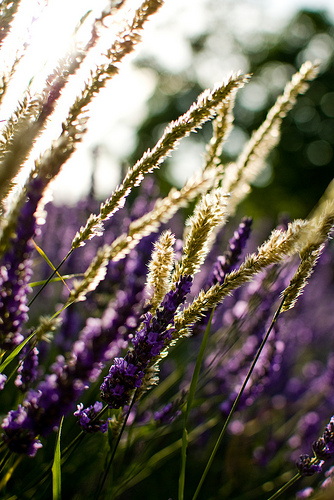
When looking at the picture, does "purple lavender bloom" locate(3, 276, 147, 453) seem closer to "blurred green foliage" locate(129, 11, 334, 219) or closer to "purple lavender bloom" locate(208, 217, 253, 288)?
"purple lavender bloom" locate(208, 217, 253, 288)

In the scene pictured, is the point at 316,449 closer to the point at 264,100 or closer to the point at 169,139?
the point at 169,139

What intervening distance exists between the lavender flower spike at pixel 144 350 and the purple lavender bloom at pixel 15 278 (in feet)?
0.72

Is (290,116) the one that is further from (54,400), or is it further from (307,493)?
(54,400)

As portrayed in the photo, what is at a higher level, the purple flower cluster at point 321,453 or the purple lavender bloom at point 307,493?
the purple flower cluster at point 321,453

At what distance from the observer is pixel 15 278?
73cm

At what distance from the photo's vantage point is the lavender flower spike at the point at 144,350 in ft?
2.48

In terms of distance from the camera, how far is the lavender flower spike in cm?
75

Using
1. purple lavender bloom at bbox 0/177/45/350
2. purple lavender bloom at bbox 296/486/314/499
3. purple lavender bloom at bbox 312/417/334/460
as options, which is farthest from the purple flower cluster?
purple lavender bloom at bbox 0/177/45/350

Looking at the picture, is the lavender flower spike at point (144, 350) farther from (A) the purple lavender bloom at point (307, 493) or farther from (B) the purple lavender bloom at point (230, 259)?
(A) the purple lavender bloom at point (307, 493)

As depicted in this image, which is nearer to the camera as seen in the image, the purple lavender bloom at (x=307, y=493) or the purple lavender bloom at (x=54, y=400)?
Result: the purple lavender bloom at (x=54, y=400)

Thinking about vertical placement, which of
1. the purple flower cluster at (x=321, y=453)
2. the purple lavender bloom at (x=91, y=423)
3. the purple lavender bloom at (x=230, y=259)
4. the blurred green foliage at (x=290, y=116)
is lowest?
the purple lavender bloom at (x=91, y=423)

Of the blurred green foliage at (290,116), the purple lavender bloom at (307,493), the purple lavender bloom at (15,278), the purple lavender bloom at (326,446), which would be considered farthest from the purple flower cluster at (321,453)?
the blurred green foliage at (290,116)

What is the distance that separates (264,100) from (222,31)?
4.34 metres

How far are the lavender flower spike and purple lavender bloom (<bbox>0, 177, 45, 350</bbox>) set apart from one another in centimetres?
22
